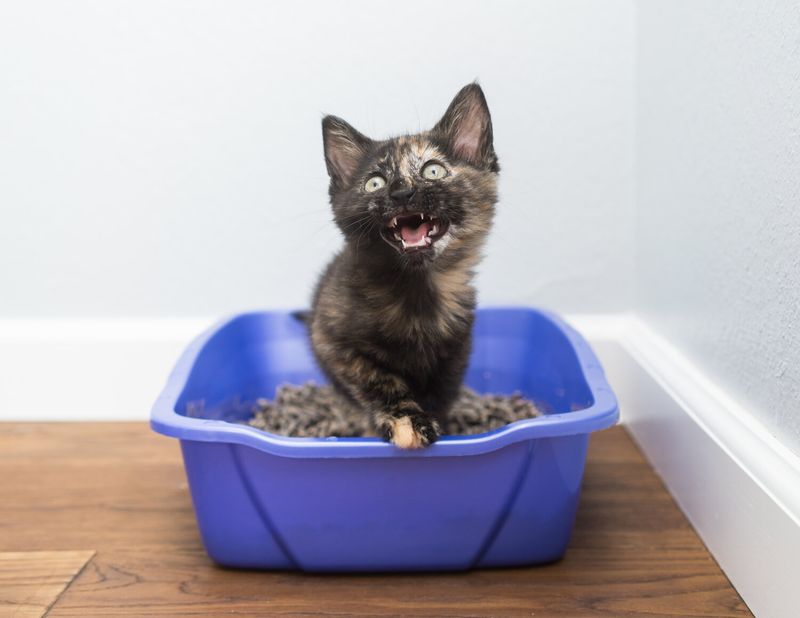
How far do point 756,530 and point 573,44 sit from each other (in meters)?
1.15

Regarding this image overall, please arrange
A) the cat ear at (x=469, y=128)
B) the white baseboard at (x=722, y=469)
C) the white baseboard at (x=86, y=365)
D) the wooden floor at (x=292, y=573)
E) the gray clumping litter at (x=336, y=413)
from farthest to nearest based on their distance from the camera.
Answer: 1. the white baseboard at (x=86, y=365)
2. the gray clumping litter at (x=336, y=413)
3. the cat ear at (x=469, y=128)
4. the wooden floor at (x=292, y=573)
5. the white baseboard at (x=722, y=469)

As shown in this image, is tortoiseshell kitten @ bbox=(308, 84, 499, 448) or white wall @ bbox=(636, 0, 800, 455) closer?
white wall @ bbox=(636, 0, 800, 455)

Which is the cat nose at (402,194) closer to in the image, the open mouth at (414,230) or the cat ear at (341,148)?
the open mouth at (414,230)

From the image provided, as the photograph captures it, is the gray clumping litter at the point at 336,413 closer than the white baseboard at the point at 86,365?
Yes

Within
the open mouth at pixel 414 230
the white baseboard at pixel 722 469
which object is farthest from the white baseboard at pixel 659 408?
the open mouth at pixel 414 230

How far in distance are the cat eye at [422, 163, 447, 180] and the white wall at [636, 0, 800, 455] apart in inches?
18.8

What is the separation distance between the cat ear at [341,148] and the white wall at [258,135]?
1.70 ft

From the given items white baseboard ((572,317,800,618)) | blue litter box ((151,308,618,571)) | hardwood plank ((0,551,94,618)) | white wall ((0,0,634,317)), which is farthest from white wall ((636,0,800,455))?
hardwood plank ((0,551,94,618))

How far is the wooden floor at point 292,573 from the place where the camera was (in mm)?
1101

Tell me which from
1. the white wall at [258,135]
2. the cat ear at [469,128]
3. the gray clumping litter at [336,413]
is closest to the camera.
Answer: the cat ear at [469,128]

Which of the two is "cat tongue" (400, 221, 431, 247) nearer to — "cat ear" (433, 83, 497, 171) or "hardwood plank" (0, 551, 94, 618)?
"cat ear" (433, 83, 497, 171)

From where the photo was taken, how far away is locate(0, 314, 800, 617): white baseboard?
1.03 meters

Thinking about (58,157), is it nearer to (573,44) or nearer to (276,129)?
(276,129)

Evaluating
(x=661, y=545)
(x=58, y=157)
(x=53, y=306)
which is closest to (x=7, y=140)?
(x=58, y=157)
